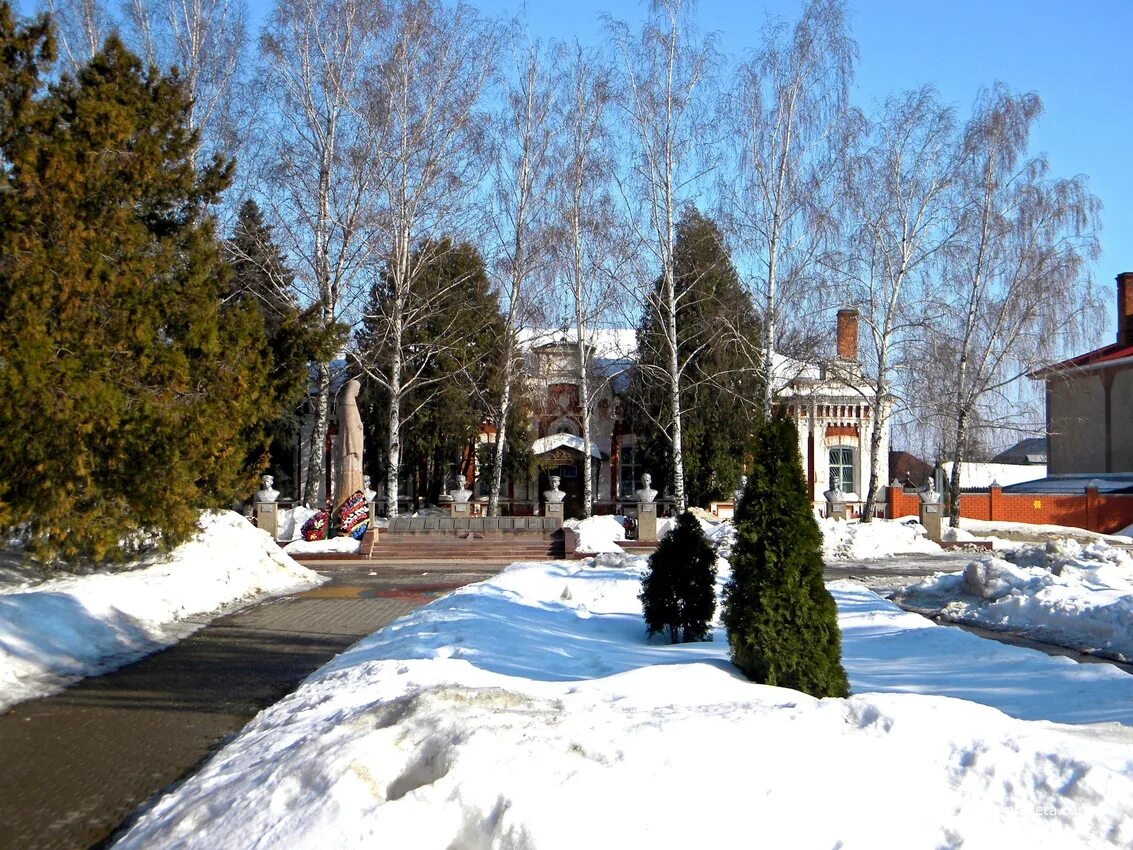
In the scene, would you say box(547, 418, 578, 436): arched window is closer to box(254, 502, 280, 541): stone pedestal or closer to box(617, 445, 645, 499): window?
box(617, 445, 645, 499): window

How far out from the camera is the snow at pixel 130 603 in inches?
391

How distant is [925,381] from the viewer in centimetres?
3256

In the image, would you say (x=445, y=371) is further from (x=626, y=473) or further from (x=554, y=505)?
(x=554, y=505)

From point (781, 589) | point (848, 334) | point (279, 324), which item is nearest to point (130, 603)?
point (781, 589)

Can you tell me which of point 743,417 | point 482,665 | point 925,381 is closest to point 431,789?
point 482,665

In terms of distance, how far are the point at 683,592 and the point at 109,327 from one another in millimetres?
→ 8147

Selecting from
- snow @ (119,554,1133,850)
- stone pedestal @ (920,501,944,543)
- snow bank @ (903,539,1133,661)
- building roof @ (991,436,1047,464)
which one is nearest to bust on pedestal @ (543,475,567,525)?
stone pedestal @ (920,501,944,543)

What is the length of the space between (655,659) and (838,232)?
23.0 meters

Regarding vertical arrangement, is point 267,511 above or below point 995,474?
below

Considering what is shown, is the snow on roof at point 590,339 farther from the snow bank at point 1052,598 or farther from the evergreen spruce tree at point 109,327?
the evergreen spruce tree at point 109,327

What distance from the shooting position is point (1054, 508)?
128 feet

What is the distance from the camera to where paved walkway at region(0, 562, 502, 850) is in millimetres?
5984

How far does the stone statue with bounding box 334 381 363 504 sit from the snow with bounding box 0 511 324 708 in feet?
28.7

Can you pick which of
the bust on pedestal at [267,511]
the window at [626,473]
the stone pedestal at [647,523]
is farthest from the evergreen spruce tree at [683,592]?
the window at [626,473]
